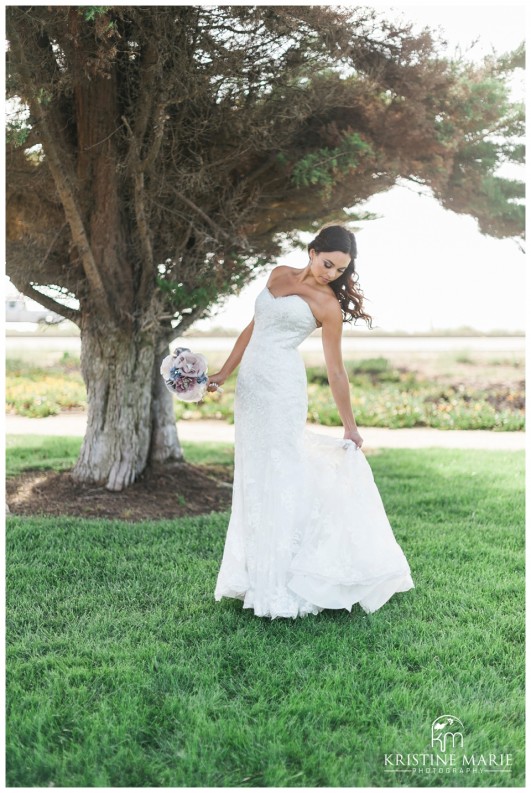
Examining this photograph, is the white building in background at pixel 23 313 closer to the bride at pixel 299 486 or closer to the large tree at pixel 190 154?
the large tree at pixel 190 154

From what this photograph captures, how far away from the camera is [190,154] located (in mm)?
6297

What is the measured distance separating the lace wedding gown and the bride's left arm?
100 mm

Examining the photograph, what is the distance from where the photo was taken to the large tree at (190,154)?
529 cm

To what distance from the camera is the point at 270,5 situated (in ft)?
16.4

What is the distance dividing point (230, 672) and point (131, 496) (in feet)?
11.2

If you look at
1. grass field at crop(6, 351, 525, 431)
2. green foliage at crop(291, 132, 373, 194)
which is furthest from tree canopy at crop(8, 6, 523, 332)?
grass field at crop(6, 351, 525, 431)

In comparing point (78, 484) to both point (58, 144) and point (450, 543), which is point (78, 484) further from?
point (450, 543)

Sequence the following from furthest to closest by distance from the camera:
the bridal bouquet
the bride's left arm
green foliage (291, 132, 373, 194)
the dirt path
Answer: the dirt path → green foliage (291, 132, 373, 194) → the bridal bouquet → the bride's left arm

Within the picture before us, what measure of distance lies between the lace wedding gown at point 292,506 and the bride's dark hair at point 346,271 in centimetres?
32

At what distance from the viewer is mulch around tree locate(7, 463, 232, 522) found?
20.1ft

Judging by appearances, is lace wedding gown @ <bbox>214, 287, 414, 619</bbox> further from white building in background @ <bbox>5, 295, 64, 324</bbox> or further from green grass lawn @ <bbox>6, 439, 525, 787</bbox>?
white building in background @ <bbox>5, 295, 64, 324</bbox>

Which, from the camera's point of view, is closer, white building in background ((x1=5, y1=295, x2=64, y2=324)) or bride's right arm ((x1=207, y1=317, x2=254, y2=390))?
bride's right arm ((x1=207, y1=317, x2=254, y2=390))

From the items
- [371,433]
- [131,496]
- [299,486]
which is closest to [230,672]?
[299,486]

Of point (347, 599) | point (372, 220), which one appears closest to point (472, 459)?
point (372, 220)
